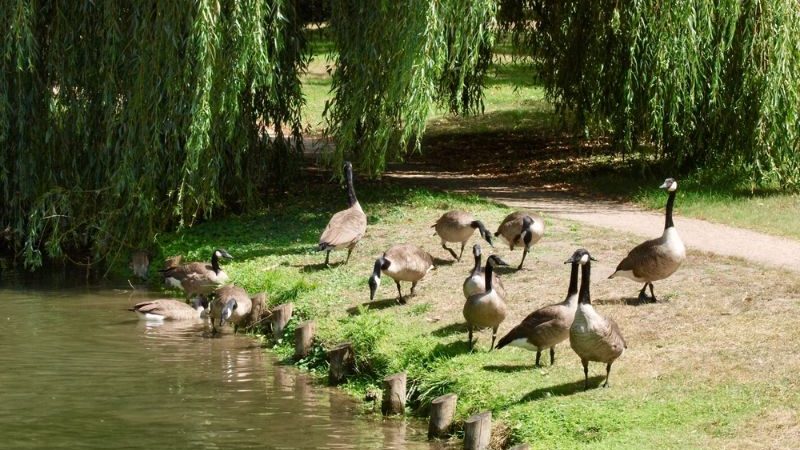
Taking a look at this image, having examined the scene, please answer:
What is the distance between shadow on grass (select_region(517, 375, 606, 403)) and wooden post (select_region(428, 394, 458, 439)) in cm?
61

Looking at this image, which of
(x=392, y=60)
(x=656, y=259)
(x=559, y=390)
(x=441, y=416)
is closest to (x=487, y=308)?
(x=559, y=390)

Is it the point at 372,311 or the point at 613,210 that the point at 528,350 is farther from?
the point at 613,210

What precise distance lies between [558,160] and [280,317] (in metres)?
11.9

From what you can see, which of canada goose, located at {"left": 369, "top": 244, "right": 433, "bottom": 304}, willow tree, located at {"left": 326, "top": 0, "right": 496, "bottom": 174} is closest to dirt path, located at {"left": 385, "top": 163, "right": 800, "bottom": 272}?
willow tree, located at {"left": 326, "top": 0, "right": 496, "bottom": 174}

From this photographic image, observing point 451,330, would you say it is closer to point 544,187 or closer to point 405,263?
point 405,263

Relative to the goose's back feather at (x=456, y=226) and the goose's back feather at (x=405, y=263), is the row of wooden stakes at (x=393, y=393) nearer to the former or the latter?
the goose's back feather at (x=405, y=263)

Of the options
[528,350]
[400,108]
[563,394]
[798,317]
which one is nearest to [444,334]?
[528,350]

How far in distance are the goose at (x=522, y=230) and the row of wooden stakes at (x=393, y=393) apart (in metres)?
2.82

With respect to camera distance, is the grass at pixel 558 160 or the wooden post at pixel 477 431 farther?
the grass at pixel 558 160

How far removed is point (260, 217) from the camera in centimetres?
1920

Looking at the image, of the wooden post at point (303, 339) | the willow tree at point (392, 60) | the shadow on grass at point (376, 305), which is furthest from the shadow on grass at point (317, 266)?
the wooden post at point (303, 339)

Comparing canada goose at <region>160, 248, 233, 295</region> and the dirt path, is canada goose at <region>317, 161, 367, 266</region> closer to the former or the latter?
canada goose at <region>160, 248, 233, 295</region>

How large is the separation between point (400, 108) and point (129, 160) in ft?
12.7

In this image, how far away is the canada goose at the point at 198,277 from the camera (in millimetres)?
15898
